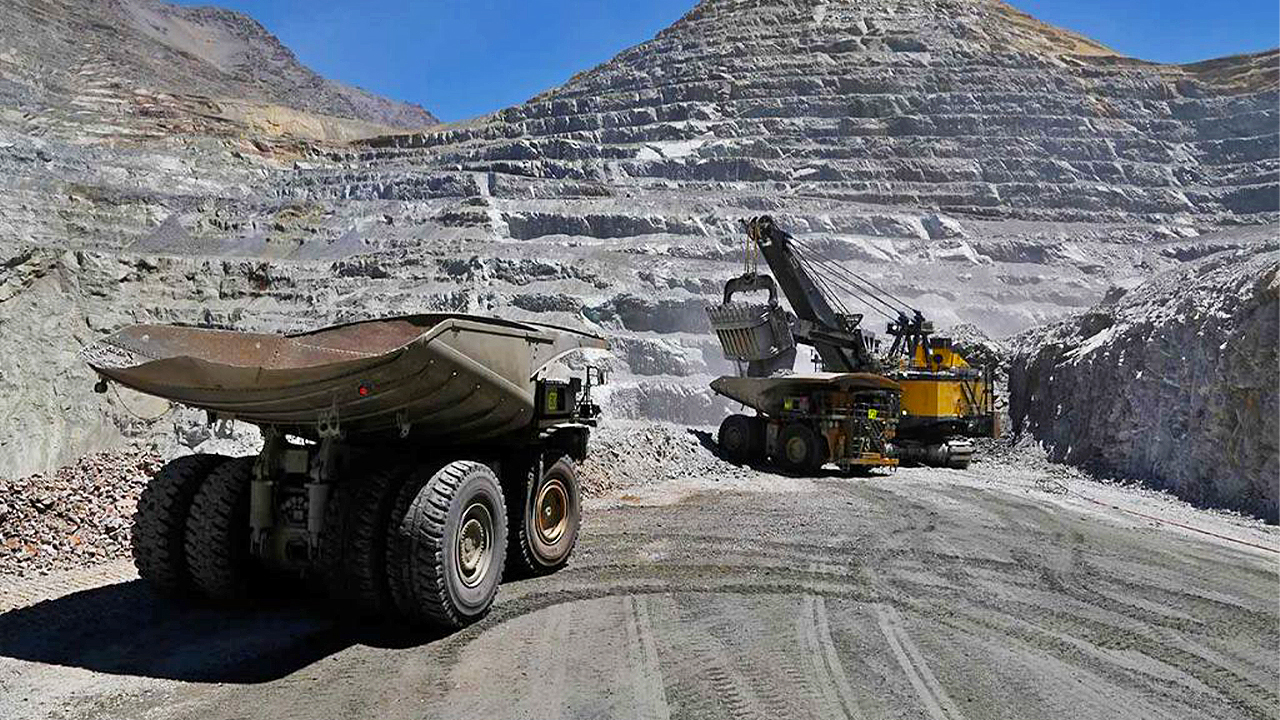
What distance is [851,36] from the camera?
58.2 meters

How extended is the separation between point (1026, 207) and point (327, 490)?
44.2 m

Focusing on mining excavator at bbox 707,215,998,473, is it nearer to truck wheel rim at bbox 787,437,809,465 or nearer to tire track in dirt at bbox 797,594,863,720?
truck wheel rim at bbox 787,437,809,465

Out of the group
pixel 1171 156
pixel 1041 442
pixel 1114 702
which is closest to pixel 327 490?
pixel 1114 702

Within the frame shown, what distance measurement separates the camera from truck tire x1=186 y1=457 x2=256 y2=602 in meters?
5.66

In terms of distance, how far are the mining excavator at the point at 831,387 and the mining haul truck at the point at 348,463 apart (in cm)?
975

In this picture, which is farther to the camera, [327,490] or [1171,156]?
[1171,156]

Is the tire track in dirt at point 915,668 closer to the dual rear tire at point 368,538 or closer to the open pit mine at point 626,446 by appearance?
the open pit mine at point 626,446

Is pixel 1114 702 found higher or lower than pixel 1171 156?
lower

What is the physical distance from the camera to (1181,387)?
14180 millimetres

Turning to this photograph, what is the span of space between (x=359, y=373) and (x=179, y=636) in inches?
81.8

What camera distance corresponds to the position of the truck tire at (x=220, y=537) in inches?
223

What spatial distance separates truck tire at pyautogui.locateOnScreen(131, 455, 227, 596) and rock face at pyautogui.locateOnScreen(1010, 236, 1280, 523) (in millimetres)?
12707

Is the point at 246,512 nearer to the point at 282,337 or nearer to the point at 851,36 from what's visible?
the point at 282,337

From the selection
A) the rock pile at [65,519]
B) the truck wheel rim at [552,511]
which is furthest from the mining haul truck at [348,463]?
the rock pile at [65,519]
